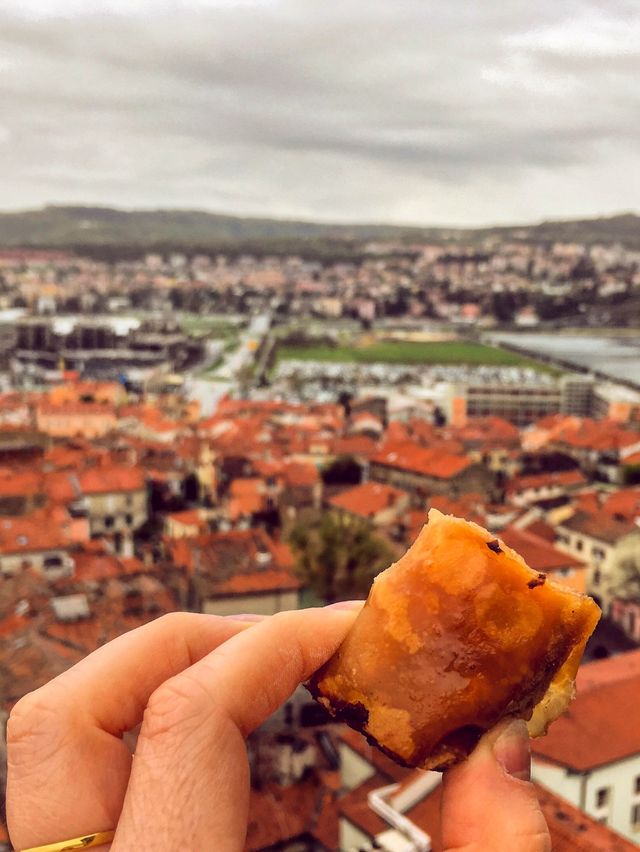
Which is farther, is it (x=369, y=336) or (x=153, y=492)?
(x=369, y=336)

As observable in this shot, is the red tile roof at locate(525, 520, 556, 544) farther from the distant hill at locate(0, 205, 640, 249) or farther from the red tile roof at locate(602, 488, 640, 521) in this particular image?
the distant hill at locate(0, 205, 640, 249)

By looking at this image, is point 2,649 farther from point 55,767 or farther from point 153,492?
point 153,492

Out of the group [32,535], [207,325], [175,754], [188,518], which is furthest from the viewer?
[207,325]

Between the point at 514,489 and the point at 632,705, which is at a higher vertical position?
the point at 632,705

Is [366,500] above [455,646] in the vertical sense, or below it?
below

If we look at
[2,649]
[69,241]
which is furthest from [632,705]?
[69,241]

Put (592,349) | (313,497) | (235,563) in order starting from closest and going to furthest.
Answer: (235,563), (313,497), (592,349)

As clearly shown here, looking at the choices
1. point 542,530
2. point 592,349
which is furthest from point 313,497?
point 592,349

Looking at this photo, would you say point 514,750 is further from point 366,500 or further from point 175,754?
point 366,500
